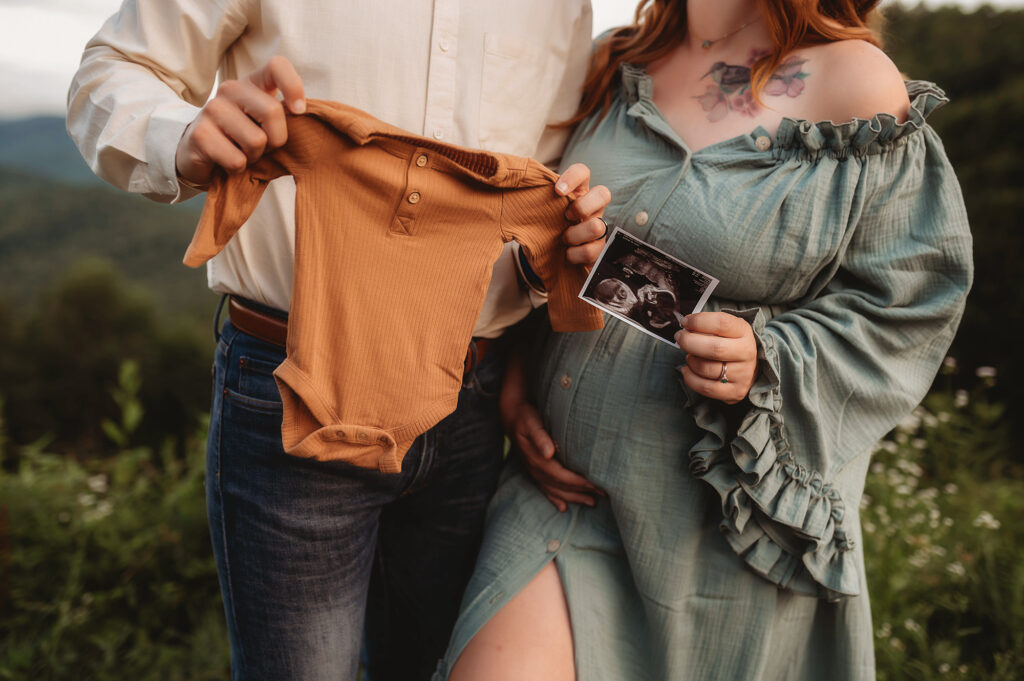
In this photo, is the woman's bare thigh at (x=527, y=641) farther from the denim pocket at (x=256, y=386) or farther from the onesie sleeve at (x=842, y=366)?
the denim pocket at (x=256, y=386)

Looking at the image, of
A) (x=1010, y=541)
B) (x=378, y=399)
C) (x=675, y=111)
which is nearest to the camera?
(x=378, y=399)

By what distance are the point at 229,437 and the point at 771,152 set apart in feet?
4.59

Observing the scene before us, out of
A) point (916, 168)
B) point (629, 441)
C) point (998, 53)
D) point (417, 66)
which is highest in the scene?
point (998, 53)

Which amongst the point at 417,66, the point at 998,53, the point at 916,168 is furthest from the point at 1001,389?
the point at 417,66

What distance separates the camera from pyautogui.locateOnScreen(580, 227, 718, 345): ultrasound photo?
1.40m

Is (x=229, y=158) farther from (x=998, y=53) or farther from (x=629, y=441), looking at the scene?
(x=998, y=53)

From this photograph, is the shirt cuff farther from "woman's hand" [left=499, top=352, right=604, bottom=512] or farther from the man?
"woman's hand" [left=499, top=352, right=604, bottom=512]

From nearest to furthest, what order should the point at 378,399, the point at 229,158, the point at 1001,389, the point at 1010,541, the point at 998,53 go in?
1. the point at 229,158
2. the point at 378,399
3. the point at 1010,541
4. the point at 1001,389
5. the point at 998,53

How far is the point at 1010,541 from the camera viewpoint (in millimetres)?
3164

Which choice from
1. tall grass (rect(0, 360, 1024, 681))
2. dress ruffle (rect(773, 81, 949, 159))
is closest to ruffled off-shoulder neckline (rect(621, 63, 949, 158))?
dress ruffle (rect(773, 81, 949, 159))

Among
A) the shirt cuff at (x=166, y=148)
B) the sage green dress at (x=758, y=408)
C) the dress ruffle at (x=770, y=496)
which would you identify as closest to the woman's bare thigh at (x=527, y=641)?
the sage green dress at (x=758, y=408)

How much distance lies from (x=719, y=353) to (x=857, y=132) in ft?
1.96

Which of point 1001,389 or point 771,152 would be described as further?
point 1001,389

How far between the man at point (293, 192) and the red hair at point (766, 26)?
142 millimetres
